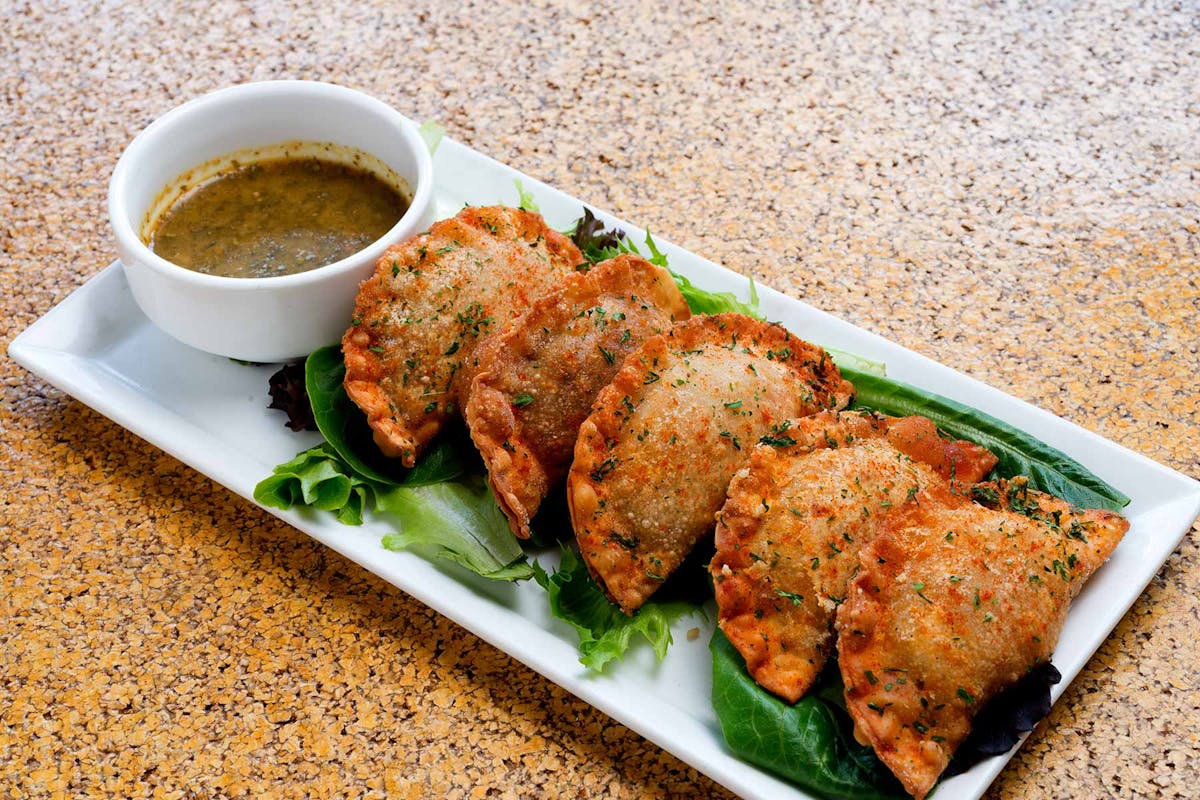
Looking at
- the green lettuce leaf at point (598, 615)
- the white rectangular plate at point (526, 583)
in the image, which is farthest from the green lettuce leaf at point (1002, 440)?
the green lettuce leaf at point (598, 615)

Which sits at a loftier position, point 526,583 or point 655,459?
point 655,459

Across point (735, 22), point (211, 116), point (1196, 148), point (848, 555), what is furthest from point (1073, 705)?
point (735, 22)

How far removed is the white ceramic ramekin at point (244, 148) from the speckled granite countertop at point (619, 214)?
0.58m

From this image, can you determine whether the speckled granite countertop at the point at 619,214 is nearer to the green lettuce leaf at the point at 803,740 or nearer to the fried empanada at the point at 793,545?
the green lettuce leaf at the point at 803,740

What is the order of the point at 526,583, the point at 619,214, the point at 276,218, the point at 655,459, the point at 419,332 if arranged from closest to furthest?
the point at 655,459 < the point at 526,583 < the point at 419,332 < the point at 276,218 < the point at 619,214

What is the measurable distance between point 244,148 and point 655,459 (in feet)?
A: 6.71

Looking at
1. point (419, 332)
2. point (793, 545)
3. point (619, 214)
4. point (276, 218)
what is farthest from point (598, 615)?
point (619, 214)

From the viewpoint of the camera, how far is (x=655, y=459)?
11.3 feet

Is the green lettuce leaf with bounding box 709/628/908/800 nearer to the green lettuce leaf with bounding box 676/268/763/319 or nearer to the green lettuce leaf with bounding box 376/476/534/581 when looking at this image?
the green lettuce leaf with bounding box 376/476/534/581

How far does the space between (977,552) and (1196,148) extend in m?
2.98

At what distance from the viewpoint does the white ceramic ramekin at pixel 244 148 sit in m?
3.85

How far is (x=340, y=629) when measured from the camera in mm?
3752

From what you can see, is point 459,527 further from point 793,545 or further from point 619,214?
point 619,214

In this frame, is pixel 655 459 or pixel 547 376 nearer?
pixel 655 459
